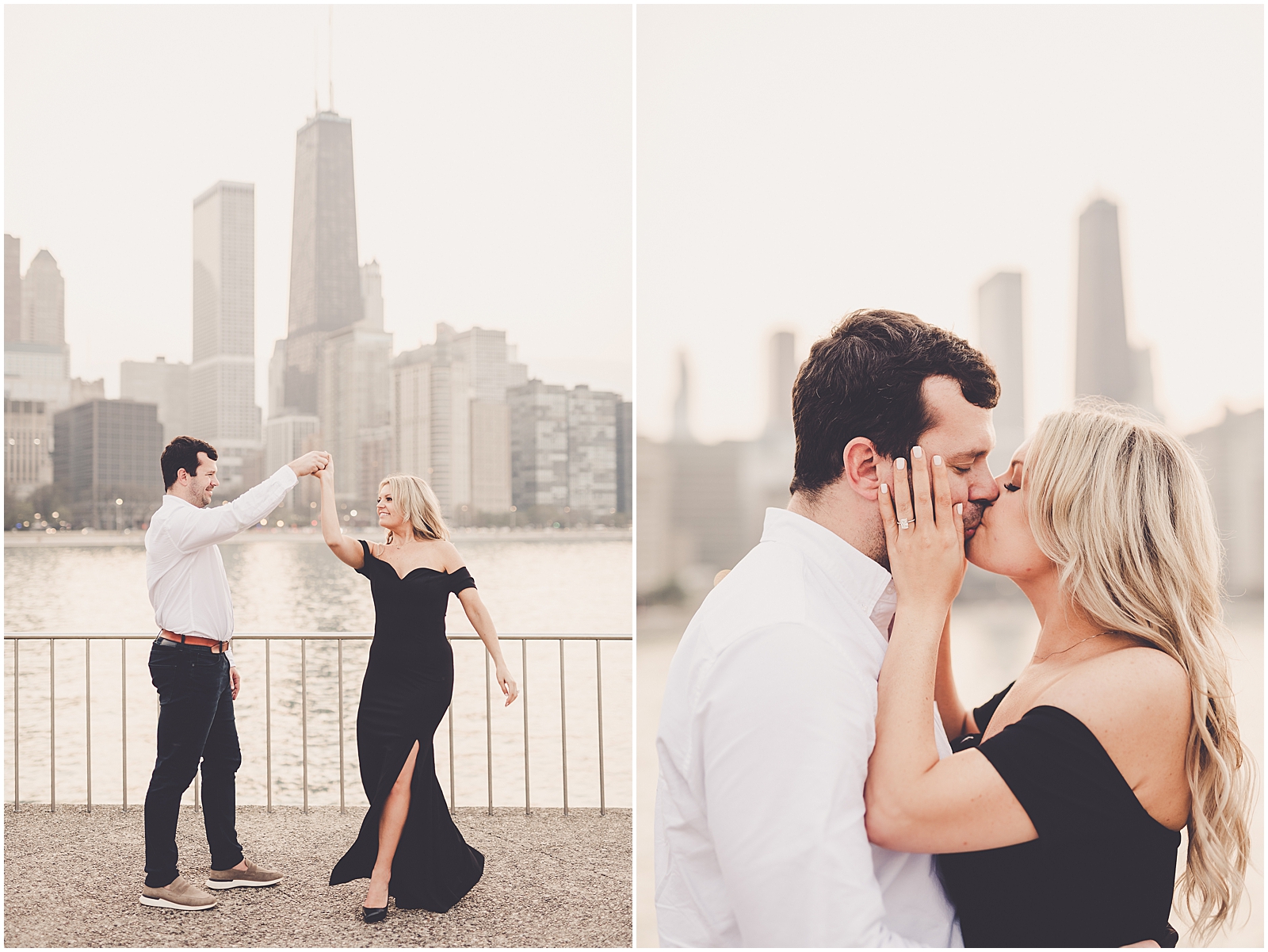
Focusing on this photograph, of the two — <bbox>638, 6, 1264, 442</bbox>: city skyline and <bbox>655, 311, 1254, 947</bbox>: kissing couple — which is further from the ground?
<bbox>638, 6, 1264, 442</bbox>: city skyline

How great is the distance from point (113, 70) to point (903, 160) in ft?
11.1

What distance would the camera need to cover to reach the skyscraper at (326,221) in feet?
17.6

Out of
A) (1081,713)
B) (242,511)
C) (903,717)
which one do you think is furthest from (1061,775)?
(242,511)

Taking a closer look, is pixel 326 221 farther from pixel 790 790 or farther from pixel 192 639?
pixel 790 790

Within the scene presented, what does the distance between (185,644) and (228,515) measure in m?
0.56

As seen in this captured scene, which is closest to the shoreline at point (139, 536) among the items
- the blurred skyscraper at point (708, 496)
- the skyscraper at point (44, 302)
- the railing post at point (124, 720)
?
the railing post at point (124, 720)

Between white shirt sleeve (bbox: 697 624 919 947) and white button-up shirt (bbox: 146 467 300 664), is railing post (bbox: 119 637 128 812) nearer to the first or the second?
white button-up shirt (bbox: 146 467 300 664)

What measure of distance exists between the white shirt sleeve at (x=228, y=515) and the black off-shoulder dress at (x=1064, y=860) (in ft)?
7.49

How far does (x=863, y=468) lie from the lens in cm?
111

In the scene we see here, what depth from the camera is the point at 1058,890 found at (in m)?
1.08

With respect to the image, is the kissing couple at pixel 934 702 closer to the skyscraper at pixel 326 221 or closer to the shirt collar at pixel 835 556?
the shirt collar at pixel 835 556

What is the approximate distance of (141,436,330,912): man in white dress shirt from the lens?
2883 millimetres

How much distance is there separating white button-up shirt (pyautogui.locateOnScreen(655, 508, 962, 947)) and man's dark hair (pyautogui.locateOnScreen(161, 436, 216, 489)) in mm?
2607

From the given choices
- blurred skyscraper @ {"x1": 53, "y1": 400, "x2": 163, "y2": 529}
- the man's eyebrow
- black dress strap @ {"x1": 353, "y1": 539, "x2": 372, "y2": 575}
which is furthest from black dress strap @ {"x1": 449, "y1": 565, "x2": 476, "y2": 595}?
blurred skyscraper @ {"x1": 53, "y1": 400, "x2": 163, "y2": 529}
